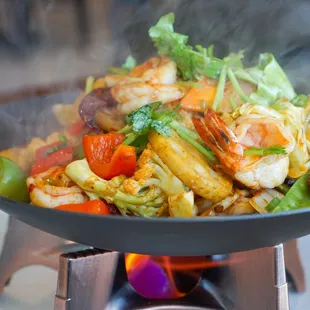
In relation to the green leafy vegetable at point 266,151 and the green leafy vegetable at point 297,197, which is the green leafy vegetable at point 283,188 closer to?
the green leafy vegetable at point 297,197

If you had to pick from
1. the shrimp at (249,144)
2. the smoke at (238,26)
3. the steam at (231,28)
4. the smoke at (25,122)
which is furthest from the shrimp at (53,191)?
the smoke at (238,26)

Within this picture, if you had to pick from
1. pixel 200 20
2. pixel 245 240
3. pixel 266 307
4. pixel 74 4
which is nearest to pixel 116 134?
pixel 245 240

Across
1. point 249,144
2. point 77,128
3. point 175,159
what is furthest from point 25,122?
point 249,144

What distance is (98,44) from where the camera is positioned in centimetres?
292

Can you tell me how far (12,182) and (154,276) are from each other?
550mm

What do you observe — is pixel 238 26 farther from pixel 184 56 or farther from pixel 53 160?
pixel 53 160

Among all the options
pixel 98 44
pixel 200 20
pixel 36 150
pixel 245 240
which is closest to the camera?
pixel 245 240

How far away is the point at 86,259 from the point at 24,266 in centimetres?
45

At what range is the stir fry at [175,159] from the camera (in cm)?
141

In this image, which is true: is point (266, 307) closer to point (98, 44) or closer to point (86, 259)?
point (86, 259)

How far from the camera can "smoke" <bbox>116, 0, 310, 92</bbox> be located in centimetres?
239

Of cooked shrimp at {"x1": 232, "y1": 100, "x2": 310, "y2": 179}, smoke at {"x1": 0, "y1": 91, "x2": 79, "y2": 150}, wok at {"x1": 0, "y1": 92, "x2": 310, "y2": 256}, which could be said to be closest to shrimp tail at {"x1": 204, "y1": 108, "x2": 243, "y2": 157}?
cooked shrimp at {"x1": 232, "y1": 100, "x2": 310, "y2": 179}

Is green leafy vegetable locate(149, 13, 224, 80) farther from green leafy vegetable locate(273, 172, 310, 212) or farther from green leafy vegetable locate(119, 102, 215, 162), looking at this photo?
green leafy vegetable locate(273, 172, 310, 212)

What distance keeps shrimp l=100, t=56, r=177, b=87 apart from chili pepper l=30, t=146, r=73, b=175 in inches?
12.7
